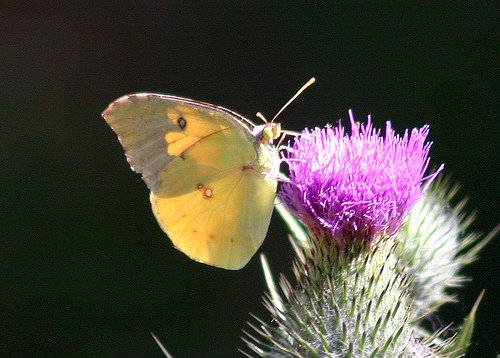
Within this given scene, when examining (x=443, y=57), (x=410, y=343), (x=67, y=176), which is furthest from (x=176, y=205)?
(x=443, y=57)

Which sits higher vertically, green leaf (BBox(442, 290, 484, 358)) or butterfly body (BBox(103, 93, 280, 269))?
butterfly body (BBox(103, 93, 280, 269))

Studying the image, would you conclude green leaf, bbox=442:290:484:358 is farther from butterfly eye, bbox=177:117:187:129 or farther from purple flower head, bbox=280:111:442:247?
butterfly eye, bbox=177:117:187:129

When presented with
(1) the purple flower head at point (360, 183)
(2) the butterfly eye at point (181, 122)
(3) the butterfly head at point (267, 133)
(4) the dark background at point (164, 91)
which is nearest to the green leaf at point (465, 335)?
(1) the purple flower head at point (360, 183)

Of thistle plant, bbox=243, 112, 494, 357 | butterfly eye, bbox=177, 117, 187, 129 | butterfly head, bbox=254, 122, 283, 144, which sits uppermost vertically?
butterfly eye, bbox=177, 117, 187, 129

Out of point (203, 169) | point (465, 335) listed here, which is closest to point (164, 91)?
point (203, 169)

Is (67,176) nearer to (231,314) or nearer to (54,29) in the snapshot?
(54,29)

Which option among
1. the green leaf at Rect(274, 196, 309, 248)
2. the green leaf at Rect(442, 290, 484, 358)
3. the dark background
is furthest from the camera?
the dark background

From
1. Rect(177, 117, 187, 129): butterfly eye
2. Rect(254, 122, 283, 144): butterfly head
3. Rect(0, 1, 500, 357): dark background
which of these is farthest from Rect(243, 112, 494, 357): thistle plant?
Rect(0, 1, 500, 357): dark background
